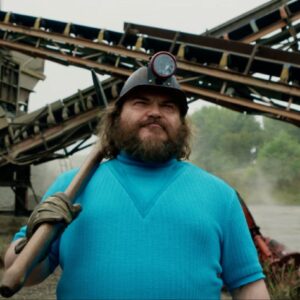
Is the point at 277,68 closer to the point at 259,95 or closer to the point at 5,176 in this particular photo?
the point at 259,95

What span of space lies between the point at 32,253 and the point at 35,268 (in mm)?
265

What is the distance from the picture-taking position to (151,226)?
2.12m

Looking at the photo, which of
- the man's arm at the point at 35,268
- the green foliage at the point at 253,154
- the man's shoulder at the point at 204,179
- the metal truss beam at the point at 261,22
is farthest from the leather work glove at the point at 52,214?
the metal truss beam at the point at 261,22

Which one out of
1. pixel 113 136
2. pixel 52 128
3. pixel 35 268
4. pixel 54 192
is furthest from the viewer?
pixel 52 128

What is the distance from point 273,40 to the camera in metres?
12.5

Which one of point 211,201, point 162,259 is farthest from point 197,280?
point 211,201

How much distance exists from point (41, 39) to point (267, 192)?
→ 945 cm

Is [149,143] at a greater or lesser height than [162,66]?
lesser

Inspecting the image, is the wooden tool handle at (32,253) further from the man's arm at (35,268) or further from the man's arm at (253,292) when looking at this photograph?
the man's arm at (253,292)

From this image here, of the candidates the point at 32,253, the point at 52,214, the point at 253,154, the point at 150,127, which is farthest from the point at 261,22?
the point at 253,154

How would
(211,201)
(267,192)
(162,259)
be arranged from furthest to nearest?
(267,192) → (211,201) → (162,259)

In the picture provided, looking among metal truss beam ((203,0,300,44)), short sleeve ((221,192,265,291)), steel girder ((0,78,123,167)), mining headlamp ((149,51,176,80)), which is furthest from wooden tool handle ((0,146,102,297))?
metal truss beam ((203,0,300,44))

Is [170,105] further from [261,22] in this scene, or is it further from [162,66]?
[261,22]

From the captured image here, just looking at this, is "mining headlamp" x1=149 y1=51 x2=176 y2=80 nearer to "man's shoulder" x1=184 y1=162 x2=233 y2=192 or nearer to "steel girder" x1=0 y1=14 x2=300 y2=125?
"man's shoulder" x1=184 y1=162 x2=233 y2=192
